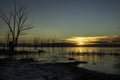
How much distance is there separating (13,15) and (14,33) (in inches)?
164

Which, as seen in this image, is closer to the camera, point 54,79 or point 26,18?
point 54,79

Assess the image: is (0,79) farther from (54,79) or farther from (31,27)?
(31,27)

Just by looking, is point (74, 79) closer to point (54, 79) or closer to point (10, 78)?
point (54, 79)

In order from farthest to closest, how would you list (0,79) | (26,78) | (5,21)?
1. (5,21)
2. (26,78)
3. (0,79)

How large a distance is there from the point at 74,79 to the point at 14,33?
101 ft

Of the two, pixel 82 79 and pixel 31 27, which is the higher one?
pixel 31 27

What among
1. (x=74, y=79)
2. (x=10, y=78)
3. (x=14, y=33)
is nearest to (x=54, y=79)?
(x=74, y=79)

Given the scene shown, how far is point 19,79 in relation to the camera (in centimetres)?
1404

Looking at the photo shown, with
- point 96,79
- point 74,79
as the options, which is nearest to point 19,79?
point 74,79

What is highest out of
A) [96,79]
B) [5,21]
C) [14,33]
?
[5,21]

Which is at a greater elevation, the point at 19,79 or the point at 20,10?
the point at 20,10

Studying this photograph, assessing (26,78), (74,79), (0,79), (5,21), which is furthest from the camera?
(5,21)

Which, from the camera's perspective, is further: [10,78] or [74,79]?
[74,79]

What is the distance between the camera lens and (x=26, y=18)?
4484cm
